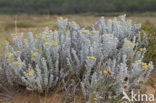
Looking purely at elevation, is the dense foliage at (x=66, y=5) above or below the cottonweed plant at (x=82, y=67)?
above

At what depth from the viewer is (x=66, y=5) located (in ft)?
117

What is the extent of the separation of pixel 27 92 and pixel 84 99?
878mm

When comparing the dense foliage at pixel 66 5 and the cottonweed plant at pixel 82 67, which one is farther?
the dense foliage at pixel 66 5

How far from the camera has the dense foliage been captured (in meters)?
33.2

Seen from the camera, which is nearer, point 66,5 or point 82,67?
point 82,67

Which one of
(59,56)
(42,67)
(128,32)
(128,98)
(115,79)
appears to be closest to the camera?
(128,98)

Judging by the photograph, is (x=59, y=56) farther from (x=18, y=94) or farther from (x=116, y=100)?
(x=116, y=100)

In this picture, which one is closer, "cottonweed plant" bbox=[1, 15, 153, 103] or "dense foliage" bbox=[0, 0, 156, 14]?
"cottonweed plant" bbox=[1, 15, 153, 103]

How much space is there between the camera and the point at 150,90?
2771mm

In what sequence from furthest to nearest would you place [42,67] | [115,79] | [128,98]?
[42,67]
[115,79]
[128,98]

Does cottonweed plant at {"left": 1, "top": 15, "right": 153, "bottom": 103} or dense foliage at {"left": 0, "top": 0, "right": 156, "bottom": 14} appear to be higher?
dense foliage at {"left": 0, "top": 0, "right": 156, "bottom": 14}

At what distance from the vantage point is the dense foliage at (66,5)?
33.2 m

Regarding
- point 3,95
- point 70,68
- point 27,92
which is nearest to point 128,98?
point 70,68

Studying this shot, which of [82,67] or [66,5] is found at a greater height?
[66,5]
